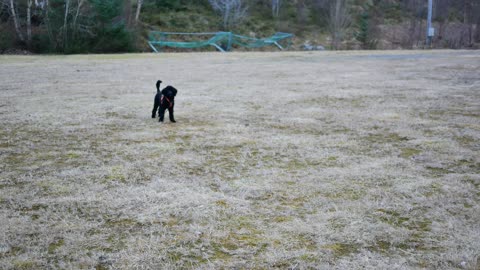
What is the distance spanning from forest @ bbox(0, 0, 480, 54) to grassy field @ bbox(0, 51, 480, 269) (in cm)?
2063

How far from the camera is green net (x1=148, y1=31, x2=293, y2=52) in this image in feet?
98.4

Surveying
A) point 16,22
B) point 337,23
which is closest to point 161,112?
point 16,22

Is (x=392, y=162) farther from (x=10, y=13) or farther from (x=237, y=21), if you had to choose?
(x=237, y=21)

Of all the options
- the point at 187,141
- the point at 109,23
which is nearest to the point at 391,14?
the point at 109,23

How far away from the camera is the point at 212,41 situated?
31203 mm

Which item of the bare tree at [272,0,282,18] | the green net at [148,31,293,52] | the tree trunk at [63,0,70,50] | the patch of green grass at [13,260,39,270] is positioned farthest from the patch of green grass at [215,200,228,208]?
the bare tree at [272,0,282,18]

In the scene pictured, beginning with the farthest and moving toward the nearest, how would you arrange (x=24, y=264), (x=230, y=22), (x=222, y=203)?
(x=230, y=22), (x=222, y=203), (x=24, y=264)

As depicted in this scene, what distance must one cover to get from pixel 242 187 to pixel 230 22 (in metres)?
35.2

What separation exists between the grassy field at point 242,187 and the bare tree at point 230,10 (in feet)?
103

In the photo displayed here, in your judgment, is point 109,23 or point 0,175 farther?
point 109,23

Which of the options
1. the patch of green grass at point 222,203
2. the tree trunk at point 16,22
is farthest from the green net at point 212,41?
the patch of green grass at point 222,203

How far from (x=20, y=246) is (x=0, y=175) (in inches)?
57.1

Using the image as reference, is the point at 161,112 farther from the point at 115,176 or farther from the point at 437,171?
the point at 437,171

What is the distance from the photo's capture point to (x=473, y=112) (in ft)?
20.3
